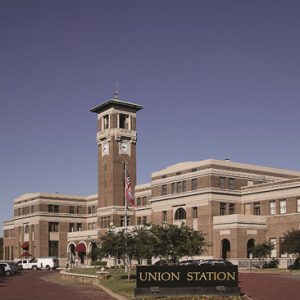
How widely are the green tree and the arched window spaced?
570 inches

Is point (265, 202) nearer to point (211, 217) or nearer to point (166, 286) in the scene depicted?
point (211, 217)

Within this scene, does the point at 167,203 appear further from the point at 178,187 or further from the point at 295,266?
the point at 295,266

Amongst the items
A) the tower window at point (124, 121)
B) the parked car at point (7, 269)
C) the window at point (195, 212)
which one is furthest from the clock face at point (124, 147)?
the parked car at point (7, 269)

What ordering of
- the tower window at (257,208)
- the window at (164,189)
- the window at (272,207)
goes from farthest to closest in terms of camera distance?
the window at (164,189)
the tower window at (257,208)
the window at (272,207)

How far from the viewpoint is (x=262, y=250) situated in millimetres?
68125

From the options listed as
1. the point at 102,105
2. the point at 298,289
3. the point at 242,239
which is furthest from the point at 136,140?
Result: the point at 298,289

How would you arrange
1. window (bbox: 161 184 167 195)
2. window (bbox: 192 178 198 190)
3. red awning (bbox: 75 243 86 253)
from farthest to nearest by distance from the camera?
1. red awning (bbox: 75 243 86 253)
2. window (bbox: 161 184 167 195)
3. window (bbox: 192 178 198 190)

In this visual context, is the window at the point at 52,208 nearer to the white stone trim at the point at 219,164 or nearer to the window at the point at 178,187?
the white stone trim at the point at 219,164

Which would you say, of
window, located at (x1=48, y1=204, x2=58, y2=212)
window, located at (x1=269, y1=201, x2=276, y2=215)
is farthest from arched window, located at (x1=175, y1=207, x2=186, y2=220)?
window, located at (x1=48, y1=204, x2=58, y2=212)

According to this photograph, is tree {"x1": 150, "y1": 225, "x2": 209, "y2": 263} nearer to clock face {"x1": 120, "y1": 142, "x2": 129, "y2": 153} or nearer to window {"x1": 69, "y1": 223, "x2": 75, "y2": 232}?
clock face {"x1": 120, "y1": 142, "x2": 129, "y2": 153}

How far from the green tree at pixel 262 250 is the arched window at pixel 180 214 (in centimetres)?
1448

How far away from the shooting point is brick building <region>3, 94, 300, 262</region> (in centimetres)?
7419

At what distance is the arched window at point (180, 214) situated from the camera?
81.4 m

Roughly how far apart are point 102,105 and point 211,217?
3316 centimetres
